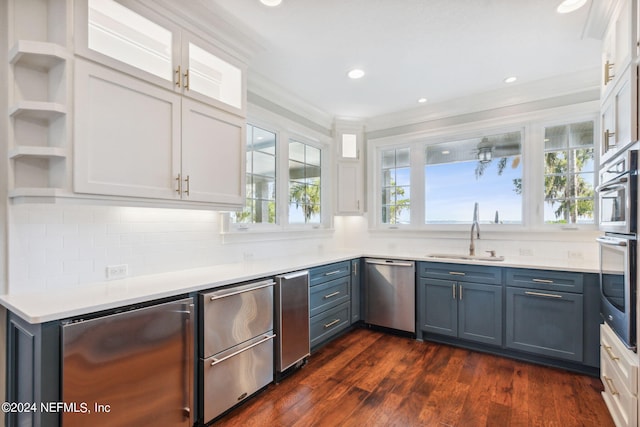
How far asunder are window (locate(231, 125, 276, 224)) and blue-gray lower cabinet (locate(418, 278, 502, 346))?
186 centimetres

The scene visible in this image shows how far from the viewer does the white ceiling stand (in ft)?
6.98

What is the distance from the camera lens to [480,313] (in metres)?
3.02

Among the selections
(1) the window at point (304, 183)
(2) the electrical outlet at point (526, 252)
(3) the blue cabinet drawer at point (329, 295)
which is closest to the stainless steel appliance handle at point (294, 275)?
(3) the blue cabinet drawer at point (329, 295)

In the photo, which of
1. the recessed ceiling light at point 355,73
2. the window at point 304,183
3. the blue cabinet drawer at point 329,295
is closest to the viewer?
the blue cabinet drawer at point 329,295

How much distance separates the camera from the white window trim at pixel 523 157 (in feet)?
10.4

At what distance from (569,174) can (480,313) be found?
1.70m

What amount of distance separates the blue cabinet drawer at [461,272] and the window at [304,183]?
59.0 inches

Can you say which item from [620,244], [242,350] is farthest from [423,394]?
[620,244]

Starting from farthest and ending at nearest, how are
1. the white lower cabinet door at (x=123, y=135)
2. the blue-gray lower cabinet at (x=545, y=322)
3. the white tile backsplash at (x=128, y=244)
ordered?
1. the blue-gray lower cabinet at (x=545, y=322)
2. the white tile backsplash at (x=128, y=244)
3. the white lower cabinet door at (x=123, y=135)

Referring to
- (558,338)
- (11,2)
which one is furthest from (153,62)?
(558,338)

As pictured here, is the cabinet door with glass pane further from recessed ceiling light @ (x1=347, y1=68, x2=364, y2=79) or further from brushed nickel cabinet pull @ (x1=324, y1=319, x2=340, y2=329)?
brushed nickel cabinet pull @ (x1=324, y1=319, x2=340, y2=329)

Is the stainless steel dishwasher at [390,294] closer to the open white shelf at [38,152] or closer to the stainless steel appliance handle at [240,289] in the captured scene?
the stainless steel appliance handle at [240,289]

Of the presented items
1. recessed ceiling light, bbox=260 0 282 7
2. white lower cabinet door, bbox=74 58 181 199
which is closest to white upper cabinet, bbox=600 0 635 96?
recessed ceiling light, bbox=260 0 282 7

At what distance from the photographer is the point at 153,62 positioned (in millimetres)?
1960
